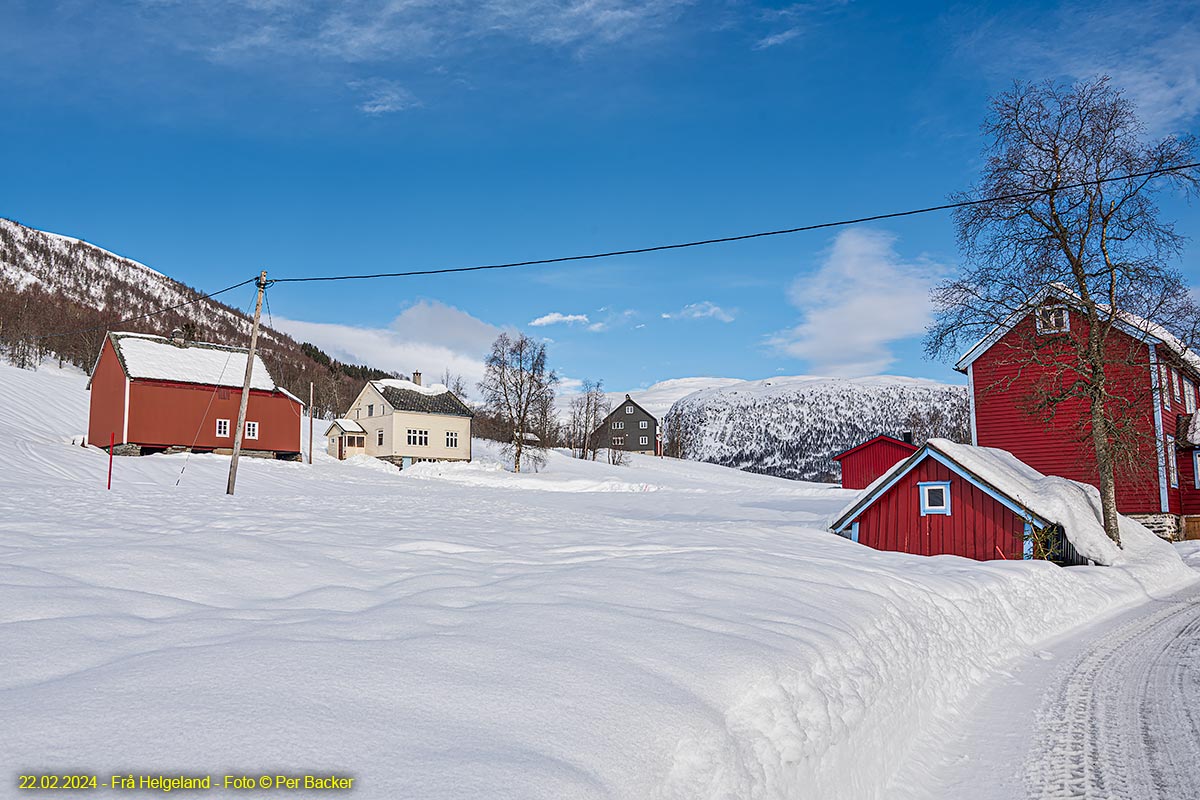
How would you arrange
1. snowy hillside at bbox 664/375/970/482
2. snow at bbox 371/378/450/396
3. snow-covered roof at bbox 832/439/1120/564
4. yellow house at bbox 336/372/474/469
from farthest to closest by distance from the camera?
snowy hillside at bbox 664/375/970/482 → snow at bbox 371/378/450/396 → yellow house at bbox 336/372/474/469 → snow-covered roof at bbox 832/439/1120/564

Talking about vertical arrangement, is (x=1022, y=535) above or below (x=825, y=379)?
below

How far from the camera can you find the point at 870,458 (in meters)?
44.0

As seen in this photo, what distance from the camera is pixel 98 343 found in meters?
104

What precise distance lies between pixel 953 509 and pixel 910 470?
4.13ft

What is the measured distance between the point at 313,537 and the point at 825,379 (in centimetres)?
16483

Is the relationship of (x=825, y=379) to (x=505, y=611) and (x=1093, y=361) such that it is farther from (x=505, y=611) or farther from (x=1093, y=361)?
(x=505, y=611)

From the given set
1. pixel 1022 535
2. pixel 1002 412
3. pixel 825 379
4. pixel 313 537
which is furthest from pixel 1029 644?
pixel 825 379

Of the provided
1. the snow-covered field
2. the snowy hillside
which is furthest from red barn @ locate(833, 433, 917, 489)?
the snowy hillside

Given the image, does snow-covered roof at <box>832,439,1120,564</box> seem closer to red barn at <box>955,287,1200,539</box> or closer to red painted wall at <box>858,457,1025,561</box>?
red painted wall at <box>858,457,1025,561</box>

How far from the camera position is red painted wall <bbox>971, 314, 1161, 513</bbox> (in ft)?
76.5

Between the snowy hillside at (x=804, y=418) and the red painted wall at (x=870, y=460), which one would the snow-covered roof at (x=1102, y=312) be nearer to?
the red painted wall at (x=870, y=460)

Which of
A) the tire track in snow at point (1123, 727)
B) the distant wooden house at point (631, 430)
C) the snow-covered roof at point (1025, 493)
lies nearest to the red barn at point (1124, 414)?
the snow-covered roof at point (1025, 493)

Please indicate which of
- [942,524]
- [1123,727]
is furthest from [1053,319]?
[1123,727]

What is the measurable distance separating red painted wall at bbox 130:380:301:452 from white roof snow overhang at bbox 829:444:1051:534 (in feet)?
105
